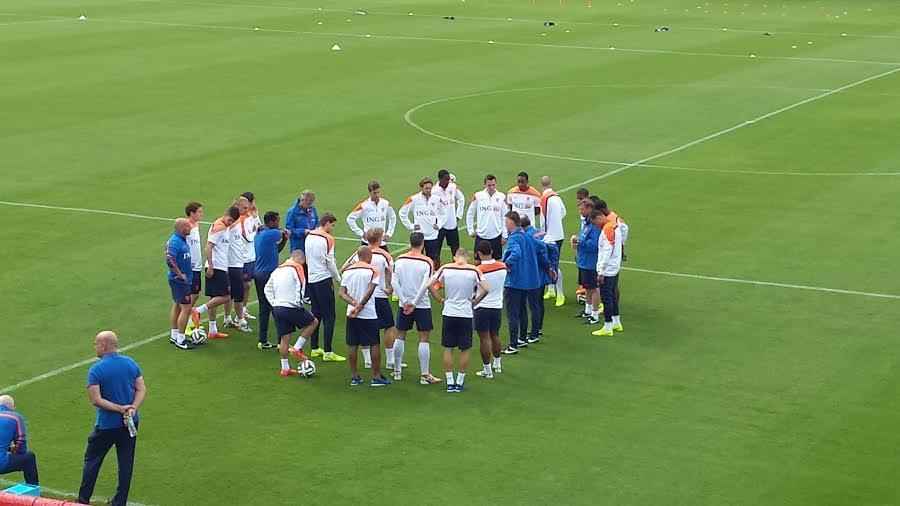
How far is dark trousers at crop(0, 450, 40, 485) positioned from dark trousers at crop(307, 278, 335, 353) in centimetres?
586

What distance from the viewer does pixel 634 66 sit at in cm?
5203

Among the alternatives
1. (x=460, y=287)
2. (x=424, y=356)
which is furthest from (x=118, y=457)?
(x=460, y=287)

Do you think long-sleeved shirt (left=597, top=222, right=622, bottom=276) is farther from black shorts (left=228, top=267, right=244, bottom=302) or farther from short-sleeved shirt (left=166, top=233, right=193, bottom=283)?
short-sleeved shirt (left=166, top=233, right=193, bottom=283)

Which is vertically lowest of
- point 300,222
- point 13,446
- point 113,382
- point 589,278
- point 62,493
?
point 62,493

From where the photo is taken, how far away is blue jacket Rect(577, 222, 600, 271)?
2206 cm

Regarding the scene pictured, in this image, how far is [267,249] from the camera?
20.9m

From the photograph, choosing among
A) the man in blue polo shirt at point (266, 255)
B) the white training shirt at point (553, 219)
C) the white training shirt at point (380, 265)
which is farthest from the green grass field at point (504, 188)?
the white training shirt at point (553, 219)

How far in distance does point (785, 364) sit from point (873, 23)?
53.6m

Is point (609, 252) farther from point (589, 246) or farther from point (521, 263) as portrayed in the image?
point (521, 263)

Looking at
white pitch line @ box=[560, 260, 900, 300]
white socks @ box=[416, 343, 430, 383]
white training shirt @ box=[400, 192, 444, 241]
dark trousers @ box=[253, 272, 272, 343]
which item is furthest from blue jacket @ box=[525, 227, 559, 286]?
white pitch line @ box=[560, 260, 900, 300]

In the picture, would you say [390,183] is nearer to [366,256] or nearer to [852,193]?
[852,193]

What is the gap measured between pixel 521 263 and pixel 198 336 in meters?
4.74

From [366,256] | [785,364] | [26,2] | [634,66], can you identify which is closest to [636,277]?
[785,364]

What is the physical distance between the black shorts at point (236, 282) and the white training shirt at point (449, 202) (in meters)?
4.19
